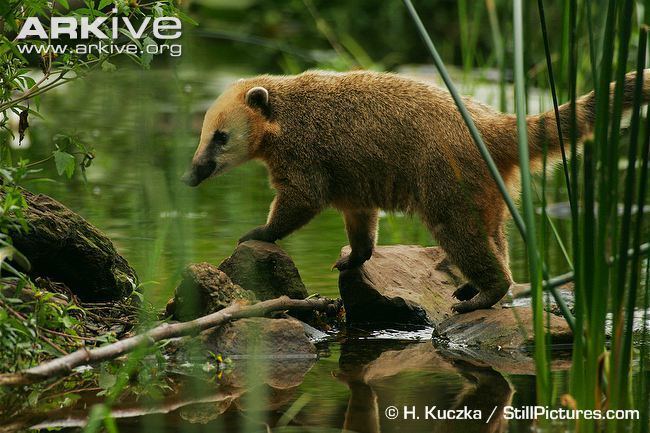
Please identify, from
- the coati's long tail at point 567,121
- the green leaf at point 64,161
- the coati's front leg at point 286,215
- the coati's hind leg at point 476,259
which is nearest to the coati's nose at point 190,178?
the coati's front leg at point 286,215

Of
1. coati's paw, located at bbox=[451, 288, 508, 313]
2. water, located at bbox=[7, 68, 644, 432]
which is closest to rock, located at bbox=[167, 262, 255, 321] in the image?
water, located at bbox=[7, 68, 644, 432]

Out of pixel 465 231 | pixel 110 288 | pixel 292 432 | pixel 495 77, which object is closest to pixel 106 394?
pixel 292 432

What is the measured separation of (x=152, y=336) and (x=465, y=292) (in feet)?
7.53

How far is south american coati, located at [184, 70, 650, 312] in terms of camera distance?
5.43 metres

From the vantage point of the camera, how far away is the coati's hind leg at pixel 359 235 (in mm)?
5934

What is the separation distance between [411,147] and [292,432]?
2.18 metres

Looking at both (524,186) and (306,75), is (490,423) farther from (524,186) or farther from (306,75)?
(306,75)

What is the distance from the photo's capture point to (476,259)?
5.40 m

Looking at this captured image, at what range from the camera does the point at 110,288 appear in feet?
18.2

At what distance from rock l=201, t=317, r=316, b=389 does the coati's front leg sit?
863 mm

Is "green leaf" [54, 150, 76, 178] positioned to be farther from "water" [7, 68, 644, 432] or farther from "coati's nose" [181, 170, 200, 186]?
"coati's nose" [181, 170, 200, 186]

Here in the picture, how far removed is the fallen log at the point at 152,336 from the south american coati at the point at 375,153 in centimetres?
64

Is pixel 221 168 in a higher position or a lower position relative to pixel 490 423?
higher

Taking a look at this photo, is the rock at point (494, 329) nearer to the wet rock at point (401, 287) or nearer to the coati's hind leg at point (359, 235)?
the wet rock at point (401, 287)
